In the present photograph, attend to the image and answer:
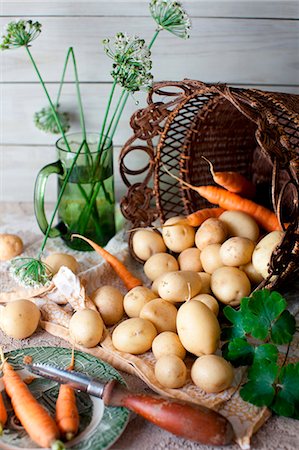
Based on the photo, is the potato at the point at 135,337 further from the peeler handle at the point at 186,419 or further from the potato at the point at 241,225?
the potato at the point at 241,225

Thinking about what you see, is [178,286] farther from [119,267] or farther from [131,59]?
[131,59]

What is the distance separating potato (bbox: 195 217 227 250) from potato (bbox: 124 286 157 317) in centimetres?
15

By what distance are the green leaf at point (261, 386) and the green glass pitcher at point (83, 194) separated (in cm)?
52

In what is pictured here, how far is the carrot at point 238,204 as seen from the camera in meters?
1.21

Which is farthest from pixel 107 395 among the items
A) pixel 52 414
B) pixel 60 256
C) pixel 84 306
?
pixel 60 256

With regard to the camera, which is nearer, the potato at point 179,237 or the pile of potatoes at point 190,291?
the pile of potatoes at point 190,291

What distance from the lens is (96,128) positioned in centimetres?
150

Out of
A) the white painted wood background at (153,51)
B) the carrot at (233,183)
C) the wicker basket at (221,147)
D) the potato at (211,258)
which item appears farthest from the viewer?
the white painted wood background at (153,51)

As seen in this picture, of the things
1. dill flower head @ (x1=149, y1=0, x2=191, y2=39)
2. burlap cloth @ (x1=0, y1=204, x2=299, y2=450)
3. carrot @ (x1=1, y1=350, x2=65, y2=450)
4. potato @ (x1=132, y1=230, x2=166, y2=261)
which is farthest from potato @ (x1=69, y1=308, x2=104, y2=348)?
dill flower head @ (x1=149, y1=0, x2=191, y2=39)

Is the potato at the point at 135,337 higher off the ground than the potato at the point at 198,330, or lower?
lower

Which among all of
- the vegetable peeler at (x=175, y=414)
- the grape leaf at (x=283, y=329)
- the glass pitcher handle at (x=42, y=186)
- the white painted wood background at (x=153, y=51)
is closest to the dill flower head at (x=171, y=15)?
the white painted wood background at (x=153, y=51)

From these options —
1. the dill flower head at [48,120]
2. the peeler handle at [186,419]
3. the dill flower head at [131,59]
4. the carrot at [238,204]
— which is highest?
the dill flower head at [131,59]

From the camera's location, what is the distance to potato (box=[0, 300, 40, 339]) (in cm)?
105

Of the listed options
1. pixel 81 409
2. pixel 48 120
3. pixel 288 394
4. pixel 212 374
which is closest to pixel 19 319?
pixel 81 409
